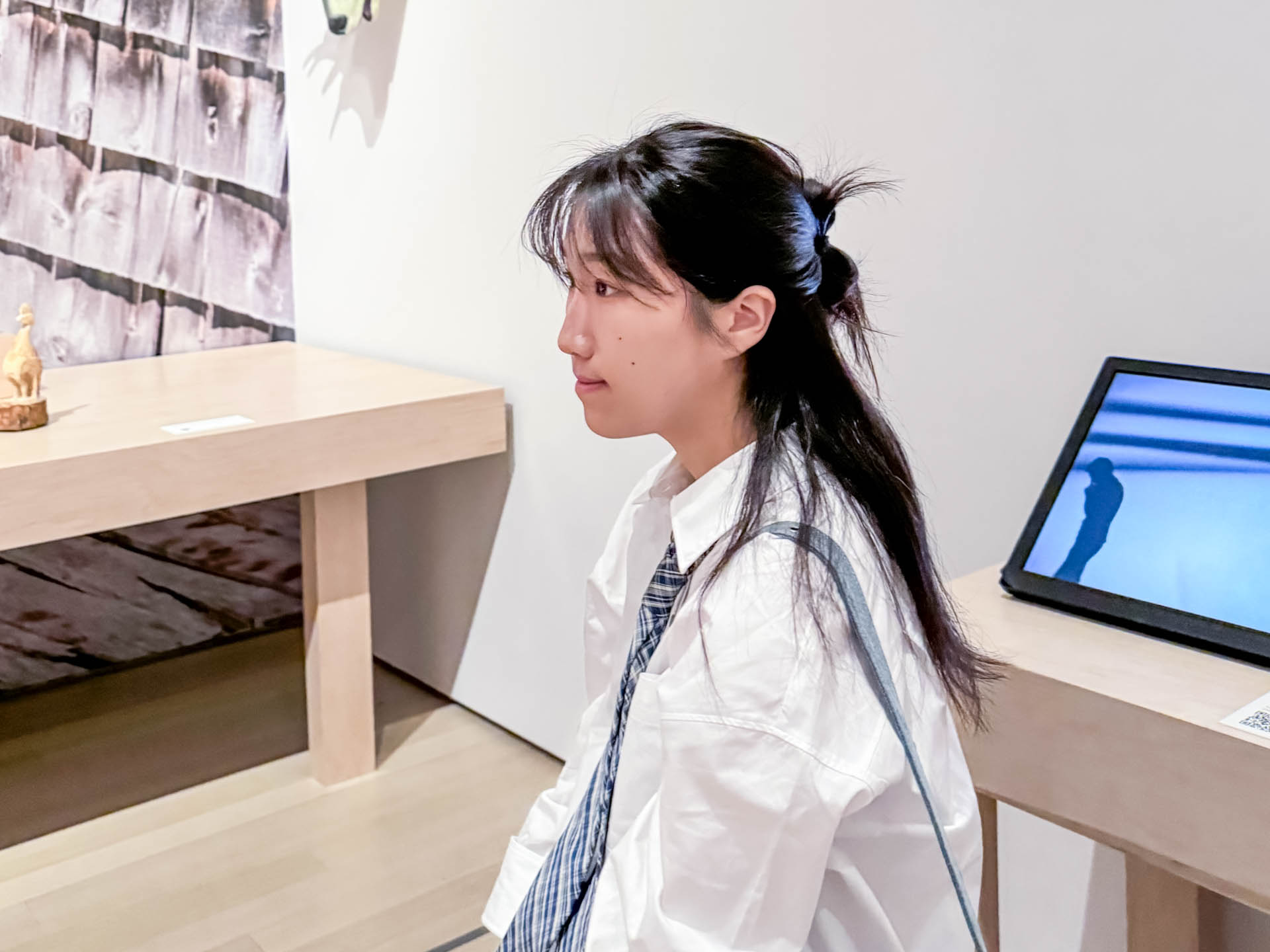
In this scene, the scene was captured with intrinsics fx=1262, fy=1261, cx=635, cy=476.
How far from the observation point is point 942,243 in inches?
62.6

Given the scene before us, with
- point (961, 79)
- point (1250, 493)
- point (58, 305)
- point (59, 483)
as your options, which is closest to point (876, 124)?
point (961, 79)

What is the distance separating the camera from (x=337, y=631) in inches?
90.3

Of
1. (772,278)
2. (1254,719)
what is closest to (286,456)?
(772,278)

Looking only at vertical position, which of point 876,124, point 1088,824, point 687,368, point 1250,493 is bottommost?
point 1088,824

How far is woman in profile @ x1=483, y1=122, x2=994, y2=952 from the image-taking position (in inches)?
33.1

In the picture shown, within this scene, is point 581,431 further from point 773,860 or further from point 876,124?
point 773,860

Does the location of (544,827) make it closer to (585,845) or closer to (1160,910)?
(585,845)

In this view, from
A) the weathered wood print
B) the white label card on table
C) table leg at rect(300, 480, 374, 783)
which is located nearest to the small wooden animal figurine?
the white label card on table

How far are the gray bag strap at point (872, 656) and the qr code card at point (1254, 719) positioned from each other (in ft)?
0.89

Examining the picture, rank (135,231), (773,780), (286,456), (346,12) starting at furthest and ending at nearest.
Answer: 1. (135,231)
2. (346,12)
3. (286,456)
4. (773,780)

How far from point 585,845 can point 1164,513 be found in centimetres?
63

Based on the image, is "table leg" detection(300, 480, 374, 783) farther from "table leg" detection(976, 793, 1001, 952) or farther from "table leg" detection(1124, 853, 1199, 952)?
"table leg" detection(1124, 853, 1199, 952)

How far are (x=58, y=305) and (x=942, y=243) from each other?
6.24 feet

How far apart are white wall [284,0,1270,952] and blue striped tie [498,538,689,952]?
0.68m
